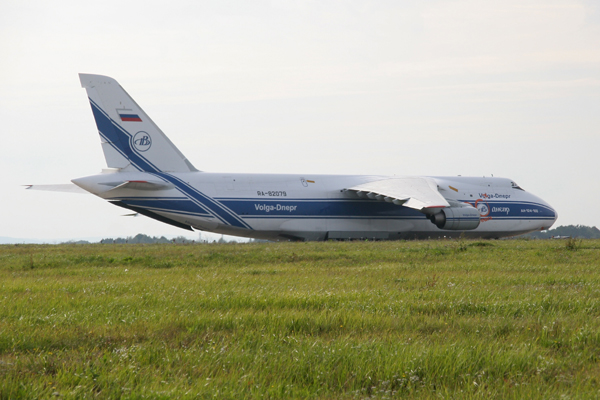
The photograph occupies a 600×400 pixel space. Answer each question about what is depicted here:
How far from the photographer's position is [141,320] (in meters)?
5.88


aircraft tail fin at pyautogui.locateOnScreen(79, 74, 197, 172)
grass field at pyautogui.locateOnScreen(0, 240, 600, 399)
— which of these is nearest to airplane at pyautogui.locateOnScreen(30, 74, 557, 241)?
aircraft tail fin at pyautogui.locateOnScreen(79, 74, 197, 172)

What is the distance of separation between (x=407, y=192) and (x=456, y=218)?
265cm

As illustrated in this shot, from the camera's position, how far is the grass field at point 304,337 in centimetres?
394

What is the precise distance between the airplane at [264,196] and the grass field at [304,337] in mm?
14633

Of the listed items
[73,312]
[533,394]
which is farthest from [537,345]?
[73,312]

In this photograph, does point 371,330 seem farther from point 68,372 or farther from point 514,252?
point 514,252

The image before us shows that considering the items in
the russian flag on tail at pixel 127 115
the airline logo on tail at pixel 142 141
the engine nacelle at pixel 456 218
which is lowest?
the engine nacelle at pixel 456 218

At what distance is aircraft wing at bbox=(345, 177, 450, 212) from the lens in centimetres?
2420

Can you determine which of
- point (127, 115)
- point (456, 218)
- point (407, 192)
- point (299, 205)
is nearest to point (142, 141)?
point (127, 115)

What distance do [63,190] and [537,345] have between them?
23391mm

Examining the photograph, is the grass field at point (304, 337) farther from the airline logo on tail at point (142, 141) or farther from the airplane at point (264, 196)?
the airline logo on tail at point (142, 141)

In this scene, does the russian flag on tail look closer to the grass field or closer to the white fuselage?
the white fuselage

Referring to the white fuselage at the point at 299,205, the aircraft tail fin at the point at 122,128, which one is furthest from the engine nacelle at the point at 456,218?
the aircraft tail fin at the point at 122,128

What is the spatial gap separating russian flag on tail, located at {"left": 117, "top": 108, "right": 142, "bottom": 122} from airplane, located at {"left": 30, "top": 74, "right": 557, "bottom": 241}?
4 centimetres
